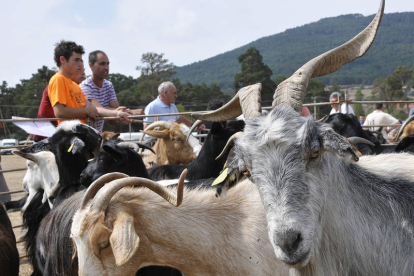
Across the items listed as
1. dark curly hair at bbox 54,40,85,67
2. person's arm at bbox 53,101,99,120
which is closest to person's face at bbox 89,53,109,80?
dark curly hair at bbox 54,40,85,67

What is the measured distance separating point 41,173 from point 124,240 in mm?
2945

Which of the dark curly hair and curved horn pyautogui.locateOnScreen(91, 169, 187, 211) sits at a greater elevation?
the dark curly hair

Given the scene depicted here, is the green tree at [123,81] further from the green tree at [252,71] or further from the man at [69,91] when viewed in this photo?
the man at [69,91]

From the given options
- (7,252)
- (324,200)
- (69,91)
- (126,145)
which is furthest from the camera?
(69,91)

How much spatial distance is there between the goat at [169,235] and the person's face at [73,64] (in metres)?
2.83

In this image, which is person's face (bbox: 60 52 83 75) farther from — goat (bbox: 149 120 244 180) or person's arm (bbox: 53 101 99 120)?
goat (bbox: 149 120 244 180)

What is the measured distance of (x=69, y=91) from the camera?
16.1 ft

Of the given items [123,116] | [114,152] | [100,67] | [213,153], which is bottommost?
[213,153]

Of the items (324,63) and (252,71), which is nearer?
(324,63)

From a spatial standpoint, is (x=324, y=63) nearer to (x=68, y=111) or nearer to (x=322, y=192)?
(x=322, y=192)

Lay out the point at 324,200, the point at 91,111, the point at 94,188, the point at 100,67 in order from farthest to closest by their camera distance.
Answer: the point at 100,67
the point at 91,111
the point at 94,188
the point at 324,200

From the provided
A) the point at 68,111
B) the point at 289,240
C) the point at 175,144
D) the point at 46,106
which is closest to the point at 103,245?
the point at 289,240

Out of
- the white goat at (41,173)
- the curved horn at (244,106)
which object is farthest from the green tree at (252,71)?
the curved horn at (244,106)

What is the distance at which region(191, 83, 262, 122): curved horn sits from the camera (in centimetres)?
259
